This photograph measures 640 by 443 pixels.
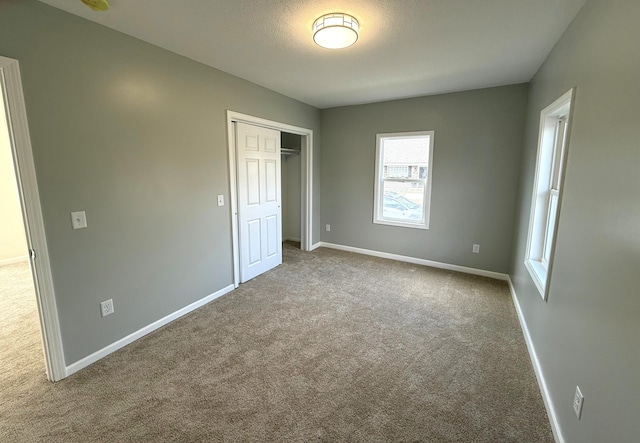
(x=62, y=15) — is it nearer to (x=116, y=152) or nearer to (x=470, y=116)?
(x=116, y=152)

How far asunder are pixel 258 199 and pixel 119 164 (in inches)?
69.3

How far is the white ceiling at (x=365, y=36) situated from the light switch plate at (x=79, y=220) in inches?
52.9

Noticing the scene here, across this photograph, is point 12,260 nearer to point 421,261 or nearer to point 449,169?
point 421,261

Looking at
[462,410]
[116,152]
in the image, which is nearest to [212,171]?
[116,152]

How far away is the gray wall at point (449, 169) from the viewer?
11.9 feet

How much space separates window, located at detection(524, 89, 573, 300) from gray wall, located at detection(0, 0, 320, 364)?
3.12 meters

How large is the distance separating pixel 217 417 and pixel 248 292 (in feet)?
5.75

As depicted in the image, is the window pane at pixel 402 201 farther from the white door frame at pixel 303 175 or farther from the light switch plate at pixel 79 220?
the light switch plate at pixel 79 220

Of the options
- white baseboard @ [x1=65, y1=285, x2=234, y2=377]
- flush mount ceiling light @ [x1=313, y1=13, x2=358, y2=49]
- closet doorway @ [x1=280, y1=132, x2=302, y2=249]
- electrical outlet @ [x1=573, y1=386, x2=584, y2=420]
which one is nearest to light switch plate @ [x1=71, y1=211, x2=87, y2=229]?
white baseboard @ [x1=65, y1=285, x2=234, y2=377]

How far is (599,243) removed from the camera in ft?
4.33

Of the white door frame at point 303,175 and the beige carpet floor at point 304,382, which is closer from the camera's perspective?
the beige carpet floor at point 304,382

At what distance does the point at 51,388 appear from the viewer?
192 cm

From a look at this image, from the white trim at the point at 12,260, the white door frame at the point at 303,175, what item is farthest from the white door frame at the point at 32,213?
the white trim at the point at 12,260

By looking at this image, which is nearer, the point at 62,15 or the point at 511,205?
the point at 62,15
